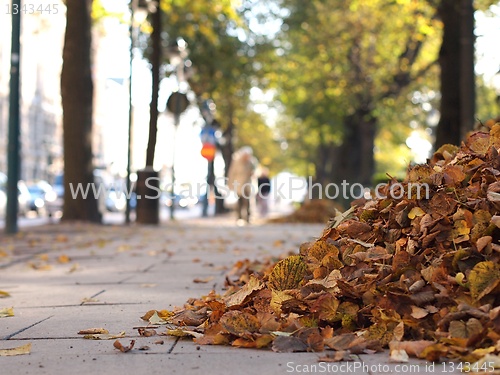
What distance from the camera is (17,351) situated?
4.41 metres

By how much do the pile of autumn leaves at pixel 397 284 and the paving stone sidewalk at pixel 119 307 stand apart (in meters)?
0.18

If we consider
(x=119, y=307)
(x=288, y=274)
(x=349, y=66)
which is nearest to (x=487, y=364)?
(x=288, y=274)

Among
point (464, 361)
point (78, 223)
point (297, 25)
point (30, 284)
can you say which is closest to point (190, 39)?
point (297, 25)

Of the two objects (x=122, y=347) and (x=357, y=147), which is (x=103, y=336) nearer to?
(x=122, y=347)

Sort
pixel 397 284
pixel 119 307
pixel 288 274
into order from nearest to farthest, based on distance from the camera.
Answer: pixel 397 284 < pixel 288 274 < pixel 119 307

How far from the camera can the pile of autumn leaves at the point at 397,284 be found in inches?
169

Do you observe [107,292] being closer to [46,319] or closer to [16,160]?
[46,319]

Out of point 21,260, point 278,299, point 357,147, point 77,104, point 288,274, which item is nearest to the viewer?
point 278,299

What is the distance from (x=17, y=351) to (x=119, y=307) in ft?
5.63

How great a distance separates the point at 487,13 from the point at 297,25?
1446 cm

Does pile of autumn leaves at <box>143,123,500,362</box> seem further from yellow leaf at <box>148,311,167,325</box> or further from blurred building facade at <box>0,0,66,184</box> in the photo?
blurred building facade at <box>0,0,66,184</box>

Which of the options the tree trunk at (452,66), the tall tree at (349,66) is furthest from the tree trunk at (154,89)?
the tall tree at (349,66)

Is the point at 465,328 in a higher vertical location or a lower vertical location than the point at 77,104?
lower

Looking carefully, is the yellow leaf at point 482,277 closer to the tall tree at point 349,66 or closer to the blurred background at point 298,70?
the blurred background at point 298,70
